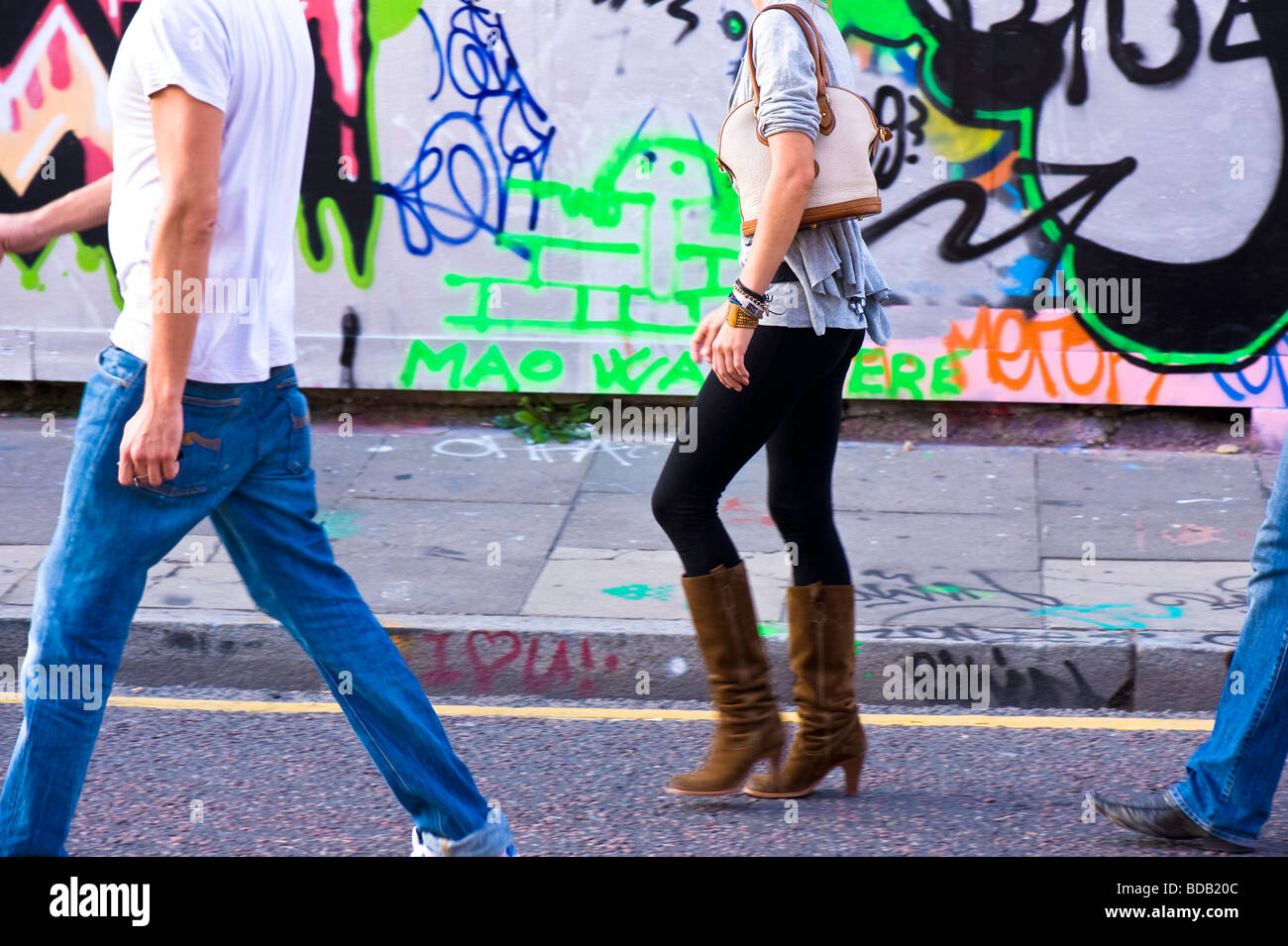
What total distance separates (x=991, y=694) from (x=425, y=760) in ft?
7.09

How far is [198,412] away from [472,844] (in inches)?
38.9

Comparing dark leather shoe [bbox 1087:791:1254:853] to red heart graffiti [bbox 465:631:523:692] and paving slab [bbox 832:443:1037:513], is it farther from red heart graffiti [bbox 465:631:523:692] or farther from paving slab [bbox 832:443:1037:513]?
paving slab [bbox 832:443:1037:513]

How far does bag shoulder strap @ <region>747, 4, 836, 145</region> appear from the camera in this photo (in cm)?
325

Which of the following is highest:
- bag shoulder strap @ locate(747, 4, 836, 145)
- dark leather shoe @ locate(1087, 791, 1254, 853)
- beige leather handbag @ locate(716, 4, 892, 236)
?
bag shoulder strap @ locate(747, 4, 836, 145)

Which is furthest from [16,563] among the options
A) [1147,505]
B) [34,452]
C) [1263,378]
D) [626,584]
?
[1263,378]

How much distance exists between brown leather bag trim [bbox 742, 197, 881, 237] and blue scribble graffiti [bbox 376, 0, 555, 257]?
4078 millimetres

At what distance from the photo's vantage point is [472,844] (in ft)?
9.82

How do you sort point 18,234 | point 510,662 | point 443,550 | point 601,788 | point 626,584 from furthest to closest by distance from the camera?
point 443,550 < point 626,584 < point 510,662 < point 601,788 < point 18,234

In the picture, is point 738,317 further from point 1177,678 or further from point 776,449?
point 1177,678

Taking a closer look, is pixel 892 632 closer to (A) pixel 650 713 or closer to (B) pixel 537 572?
(A) pixel 650 713

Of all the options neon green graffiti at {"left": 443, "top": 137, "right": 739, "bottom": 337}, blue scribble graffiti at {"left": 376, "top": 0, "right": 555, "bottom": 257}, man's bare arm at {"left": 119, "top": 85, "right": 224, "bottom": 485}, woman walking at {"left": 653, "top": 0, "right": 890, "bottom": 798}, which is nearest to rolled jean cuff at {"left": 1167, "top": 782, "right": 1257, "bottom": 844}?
woman walking at {"left": 653, "top": 0, "right": 890, "bottom": 798}
